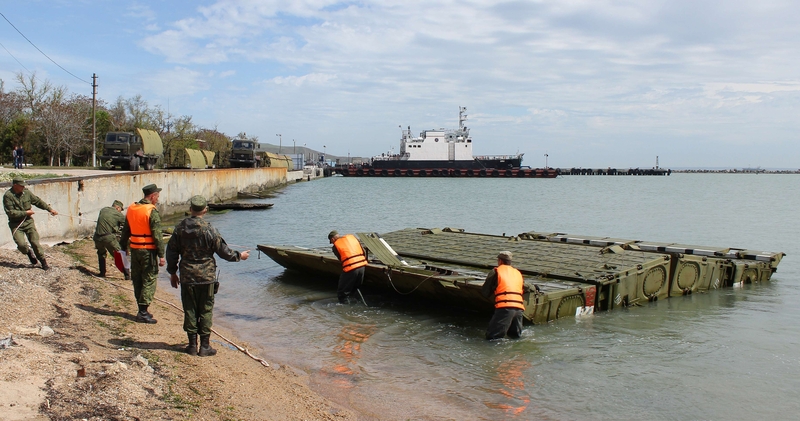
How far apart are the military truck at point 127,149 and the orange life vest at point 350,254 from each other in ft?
77.1

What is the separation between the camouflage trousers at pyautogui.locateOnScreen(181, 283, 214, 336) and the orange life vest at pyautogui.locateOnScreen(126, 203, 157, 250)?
1.40 metres

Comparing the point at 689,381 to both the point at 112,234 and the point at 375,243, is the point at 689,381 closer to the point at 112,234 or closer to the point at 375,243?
the point at 375,243

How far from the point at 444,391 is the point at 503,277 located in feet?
6.68

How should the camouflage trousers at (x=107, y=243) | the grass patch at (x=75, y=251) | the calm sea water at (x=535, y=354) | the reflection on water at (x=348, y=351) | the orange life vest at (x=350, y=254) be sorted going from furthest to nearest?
the grass patch at (x=75, y=251) < the orange life vest at (x=350, y=254) < the camouflage trousers at (x=107, y=243) < the reflection on water at (x=348, y=351) < the calm sea water at (x=535, y=354)

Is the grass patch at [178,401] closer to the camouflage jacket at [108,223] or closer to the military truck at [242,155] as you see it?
the camouflage jacket at [108,223]

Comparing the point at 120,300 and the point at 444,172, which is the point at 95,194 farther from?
the point at 444,172

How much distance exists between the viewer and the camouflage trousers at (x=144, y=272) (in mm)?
7777

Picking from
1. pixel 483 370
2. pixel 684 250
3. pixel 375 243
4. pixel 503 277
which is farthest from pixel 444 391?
pixel 684 250

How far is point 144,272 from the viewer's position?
310 inches

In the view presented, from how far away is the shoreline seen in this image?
4770 mm

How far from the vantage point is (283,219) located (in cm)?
3133

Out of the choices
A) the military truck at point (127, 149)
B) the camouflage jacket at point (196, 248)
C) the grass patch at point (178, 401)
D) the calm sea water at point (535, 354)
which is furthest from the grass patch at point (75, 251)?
the military truck at point (127, 149)

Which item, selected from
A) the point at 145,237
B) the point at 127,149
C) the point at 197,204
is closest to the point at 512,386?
the point at 197,204

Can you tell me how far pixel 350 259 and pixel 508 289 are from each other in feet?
11.0
